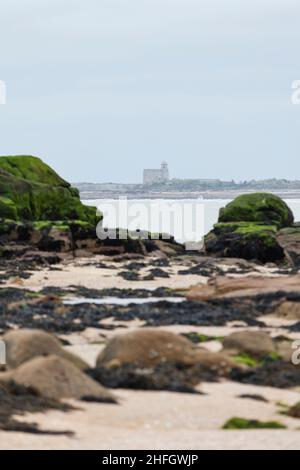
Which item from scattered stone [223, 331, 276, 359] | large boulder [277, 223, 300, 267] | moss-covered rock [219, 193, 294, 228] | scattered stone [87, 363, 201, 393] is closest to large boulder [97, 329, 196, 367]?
scattered stone [87, 363, 201, 393]

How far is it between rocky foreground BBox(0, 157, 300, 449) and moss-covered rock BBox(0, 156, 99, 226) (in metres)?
9.40

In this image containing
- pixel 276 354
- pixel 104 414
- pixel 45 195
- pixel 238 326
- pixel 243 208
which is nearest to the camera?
pixel 104 414

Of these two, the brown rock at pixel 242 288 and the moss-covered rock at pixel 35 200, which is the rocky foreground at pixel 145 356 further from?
the moss-covered rock at pixel 35 200

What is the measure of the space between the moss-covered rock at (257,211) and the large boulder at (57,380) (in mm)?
49440

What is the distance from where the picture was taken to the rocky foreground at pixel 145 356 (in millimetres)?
13992

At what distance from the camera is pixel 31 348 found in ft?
56.2

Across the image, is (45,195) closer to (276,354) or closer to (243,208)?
(243,208)

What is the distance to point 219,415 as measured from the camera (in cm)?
1498

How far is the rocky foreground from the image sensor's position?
13992mm

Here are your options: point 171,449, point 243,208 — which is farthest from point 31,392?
point 243,208

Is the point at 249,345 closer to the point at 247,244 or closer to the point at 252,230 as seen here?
the point at 247,244
